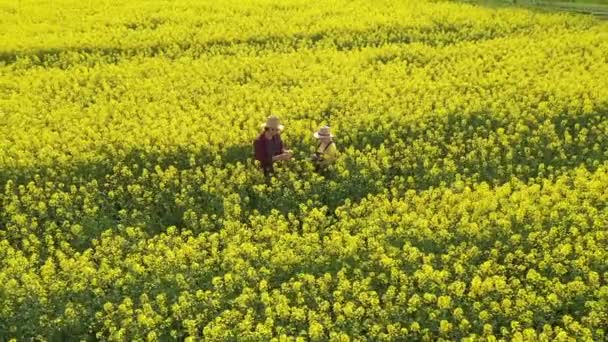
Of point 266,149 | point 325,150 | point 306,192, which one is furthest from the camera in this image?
point 325,150

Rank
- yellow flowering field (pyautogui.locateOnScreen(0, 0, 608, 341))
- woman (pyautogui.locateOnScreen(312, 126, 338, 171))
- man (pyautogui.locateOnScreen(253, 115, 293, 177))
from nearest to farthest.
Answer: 1. yellow flowering field (pyautogui.locateOnScreen(0, 0, 608, 341))
2. man (pyautogui.locateOnScreen(253, 115, 293, 177))
3. woman (pyautogui.locateOnScreen(312, 126, 338, 171))

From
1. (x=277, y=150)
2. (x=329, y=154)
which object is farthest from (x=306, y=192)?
(x=277, y=150)

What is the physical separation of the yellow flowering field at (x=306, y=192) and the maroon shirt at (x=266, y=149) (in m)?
0.27

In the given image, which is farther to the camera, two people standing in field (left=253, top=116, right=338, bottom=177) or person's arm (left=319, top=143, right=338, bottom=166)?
person's arm (left=319, top=143, right=338, bottom=166)

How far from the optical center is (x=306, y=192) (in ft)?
37.2

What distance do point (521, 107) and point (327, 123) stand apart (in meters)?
4.31

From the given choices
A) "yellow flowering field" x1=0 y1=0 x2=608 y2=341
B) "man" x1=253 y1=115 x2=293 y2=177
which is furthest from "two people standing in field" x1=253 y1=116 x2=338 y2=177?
"yellow flowering field" x1=0 y1=0 x2=608 y2=341

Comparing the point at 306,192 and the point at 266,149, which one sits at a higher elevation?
the point at 266,149

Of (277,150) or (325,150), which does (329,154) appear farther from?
(277,150)

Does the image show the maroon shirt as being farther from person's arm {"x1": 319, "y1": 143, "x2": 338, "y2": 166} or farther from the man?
person's arm {"x1": 319, "y1": 143, "x2": 338, "y2": 166}

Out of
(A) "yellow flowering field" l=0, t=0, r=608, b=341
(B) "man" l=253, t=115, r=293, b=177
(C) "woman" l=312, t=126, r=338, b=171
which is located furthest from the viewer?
(C) "woman" l=312, t=126, r=338, b=171

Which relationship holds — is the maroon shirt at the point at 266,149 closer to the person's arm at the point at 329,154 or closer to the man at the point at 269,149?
the man at the point at 269,149

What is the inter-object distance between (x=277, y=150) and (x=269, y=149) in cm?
20

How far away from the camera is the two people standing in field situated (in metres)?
11.6
